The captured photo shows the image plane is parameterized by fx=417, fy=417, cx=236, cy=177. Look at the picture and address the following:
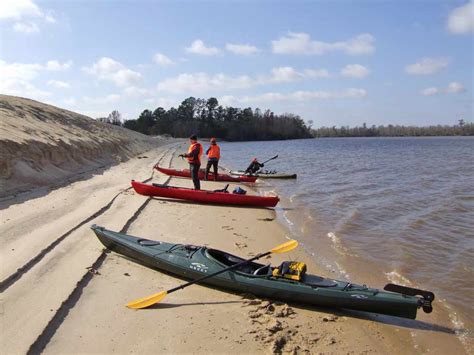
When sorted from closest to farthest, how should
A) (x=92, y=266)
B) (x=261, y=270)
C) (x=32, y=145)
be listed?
(x=261, y=270)
(x=92, y=266)
(x=32, y=145)

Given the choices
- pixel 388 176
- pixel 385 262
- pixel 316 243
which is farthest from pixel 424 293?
pixel 388 176

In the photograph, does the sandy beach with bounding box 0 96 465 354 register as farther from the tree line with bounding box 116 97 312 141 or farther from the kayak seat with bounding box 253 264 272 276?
the tree line with bounding box 116 97 312 141

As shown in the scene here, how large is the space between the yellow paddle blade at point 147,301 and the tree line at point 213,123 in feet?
302

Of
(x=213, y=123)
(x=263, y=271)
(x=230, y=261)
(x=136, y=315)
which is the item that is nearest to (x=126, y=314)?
(x=136, y=315)

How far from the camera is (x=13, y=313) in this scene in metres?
4.46

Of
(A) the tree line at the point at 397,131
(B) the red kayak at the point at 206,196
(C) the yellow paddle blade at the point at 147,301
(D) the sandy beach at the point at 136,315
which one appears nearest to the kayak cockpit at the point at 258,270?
(D) the sandy beach at the point at 136,315

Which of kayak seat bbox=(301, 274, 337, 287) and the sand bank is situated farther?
kayak seat bbox=(301, 274, 337, 287)

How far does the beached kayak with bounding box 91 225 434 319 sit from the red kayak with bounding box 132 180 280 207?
5335 millimetres

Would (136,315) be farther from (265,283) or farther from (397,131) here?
(397,131)

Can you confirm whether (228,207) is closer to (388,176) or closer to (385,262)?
(385,262)

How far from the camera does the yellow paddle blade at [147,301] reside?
195 inches

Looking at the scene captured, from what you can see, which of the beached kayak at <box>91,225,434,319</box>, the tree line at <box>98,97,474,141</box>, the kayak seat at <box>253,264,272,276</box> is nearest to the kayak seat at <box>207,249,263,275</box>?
the beached kayak at <box>91,225,434,319</box>

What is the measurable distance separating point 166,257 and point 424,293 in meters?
3.43

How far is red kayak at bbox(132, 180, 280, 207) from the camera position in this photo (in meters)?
11.9
